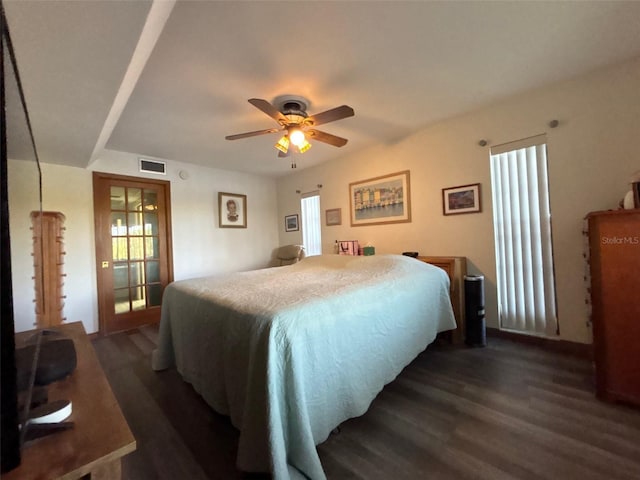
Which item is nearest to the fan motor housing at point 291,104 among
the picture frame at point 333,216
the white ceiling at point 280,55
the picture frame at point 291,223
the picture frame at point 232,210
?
the white ceiling at point 280,55

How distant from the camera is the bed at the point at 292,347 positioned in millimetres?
1177

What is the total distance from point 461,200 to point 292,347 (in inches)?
104

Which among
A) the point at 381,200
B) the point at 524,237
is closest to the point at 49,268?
the point at 381,200

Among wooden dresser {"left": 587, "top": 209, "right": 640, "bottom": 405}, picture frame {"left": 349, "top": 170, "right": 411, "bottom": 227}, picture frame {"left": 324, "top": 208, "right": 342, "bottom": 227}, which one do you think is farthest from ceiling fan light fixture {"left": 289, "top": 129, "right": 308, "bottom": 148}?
wooden dresser {"left": 587, "top": 209, "right": 640, "bottom": 405}

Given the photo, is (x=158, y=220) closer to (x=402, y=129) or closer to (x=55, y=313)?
(x=55, y=313)

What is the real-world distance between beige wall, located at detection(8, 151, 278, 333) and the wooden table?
32.3 inches

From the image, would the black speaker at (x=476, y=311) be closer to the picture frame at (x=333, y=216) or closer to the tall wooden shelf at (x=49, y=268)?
the picture frame at (x=333, y=216)

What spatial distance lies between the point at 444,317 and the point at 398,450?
4.71ft

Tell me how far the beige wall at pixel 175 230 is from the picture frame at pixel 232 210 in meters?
0.08

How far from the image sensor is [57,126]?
2068 millimetres

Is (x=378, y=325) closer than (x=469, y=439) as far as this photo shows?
No

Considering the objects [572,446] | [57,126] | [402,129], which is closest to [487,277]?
[572,446]

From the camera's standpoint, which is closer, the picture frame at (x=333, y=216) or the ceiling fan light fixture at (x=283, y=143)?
the ceiling fan light fixture at (x=283, y=143)

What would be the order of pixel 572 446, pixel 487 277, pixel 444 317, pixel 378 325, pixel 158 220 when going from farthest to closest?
pixel 158 220 → pixel 487 277 → pixel 444 317 → pixel 378 325 → pixel 572 446
